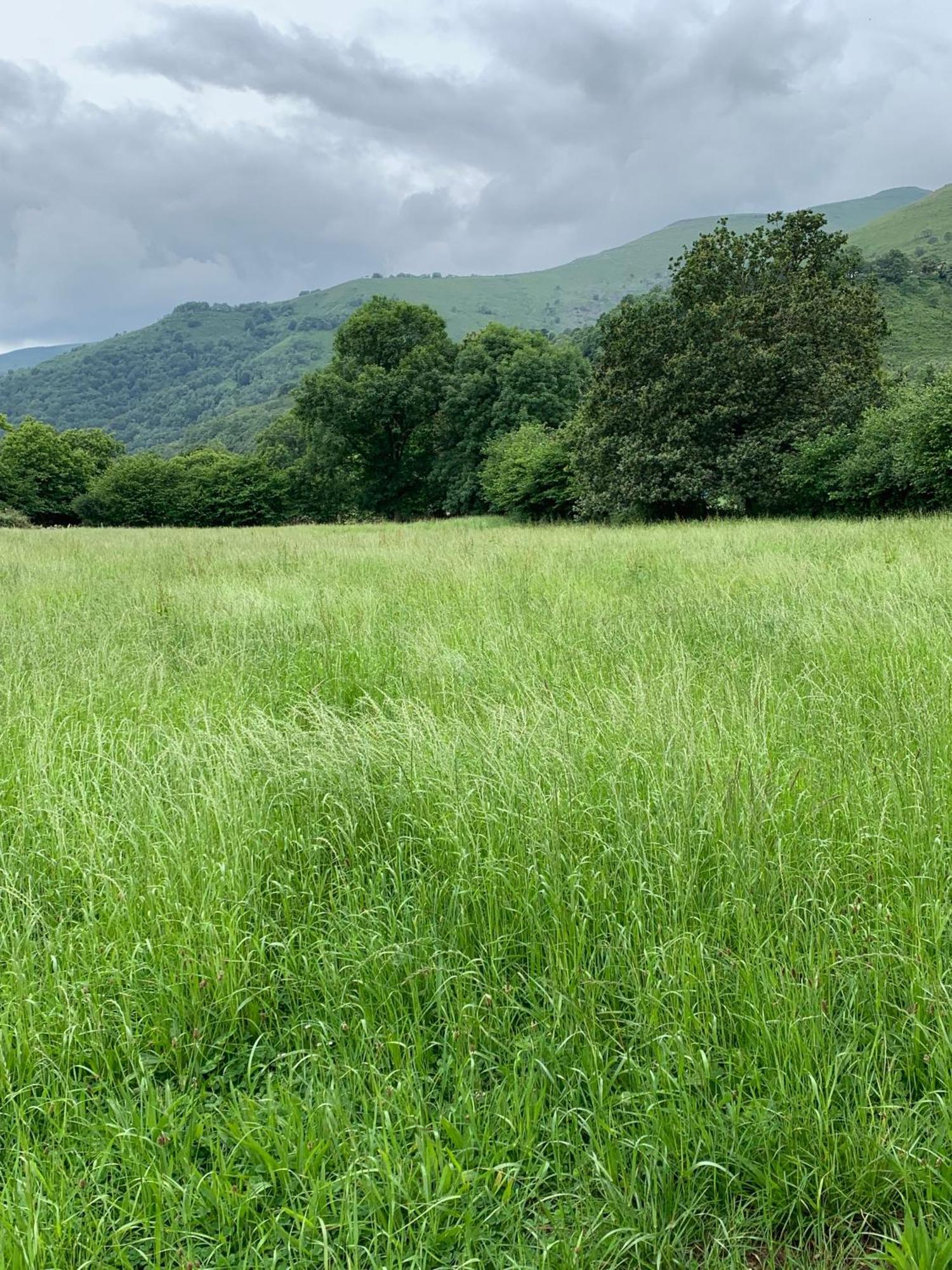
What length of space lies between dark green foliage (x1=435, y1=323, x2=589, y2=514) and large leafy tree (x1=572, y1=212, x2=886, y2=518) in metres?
13.7

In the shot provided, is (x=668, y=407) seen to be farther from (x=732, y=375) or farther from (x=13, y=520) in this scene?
(x=13, y=520)

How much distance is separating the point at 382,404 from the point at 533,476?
48.9 ft

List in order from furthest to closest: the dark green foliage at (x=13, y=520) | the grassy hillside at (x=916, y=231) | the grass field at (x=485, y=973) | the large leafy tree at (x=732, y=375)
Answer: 1. the grassy hillside at (x=916, y=231)
2. the dark green foliage at (x=13, y=520)
3. the large leafy tree at (x=732, y=375)
4. the grass field at (x=485, y=973)

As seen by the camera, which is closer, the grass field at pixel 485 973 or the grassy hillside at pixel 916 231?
the grass field at pixel 485 973

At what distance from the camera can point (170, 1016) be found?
5.70ft

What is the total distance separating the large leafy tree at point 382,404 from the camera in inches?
1533

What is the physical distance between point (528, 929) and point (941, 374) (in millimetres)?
19495

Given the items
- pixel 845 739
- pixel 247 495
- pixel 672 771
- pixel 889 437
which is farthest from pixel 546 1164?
pixel 247 495

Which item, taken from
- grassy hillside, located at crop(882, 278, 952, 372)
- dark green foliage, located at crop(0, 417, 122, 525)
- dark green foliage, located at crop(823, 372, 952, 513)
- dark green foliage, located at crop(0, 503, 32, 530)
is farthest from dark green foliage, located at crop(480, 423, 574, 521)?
dark green foliage, located at crop(0, 417, 122, 525)

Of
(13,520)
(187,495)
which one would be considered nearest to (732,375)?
(187,495)

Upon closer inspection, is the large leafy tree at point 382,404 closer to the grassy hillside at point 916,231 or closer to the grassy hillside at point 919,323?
the grassy hillside at point 919,323

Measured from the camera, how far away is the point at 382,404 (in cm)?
3925

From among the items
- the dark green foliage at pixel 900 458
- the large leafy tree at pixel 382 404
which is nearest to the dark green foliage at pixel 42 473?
the large leafy tree at pixel 382 404

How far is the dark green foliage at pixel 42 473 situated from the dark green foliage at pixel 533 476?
109 feet
